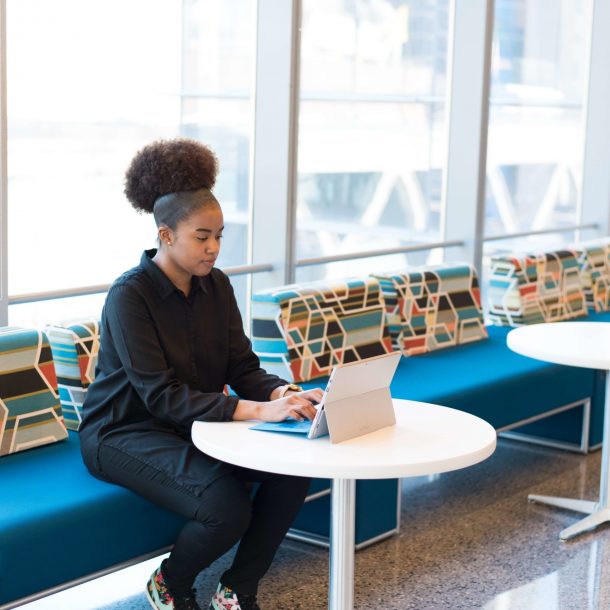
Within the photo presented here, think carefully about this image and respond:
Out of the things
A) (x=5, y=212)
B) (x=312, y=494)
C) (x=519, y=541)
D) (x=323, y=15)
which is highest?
(x=323, y=15)

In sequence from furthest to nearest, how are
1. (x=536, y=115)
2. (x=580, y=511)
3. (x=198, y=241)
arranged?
(x=536, y=115) < (x=580, y=511) < (x=198, y=241)

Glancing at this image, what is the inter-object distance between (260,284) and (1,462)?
2133 millimetres

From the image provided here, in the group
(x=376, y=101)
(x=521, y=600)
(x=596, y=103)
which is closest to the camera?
(x=521, y=600)

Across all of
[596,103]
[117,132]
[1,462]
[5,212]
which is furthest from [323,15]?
[1,462]

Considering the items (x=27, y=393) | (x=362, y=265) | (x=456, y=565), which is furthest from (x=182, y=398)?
(x=362, y=265)

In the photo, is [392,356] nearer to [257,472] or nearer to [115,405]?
[257,472]

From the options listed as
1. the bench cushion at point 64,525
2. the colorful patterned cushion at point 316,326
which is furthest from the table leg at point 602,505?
the bench cushion at point 64,525

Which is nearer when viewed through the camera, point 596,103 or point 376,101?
point 376,101

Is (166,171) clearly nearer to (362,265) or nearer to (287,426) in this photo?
(287,426)

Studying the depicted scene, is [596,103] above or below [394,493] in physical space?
above

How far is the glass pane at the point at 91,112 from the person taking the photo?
4641 mm

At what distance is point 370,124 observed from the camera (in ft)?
21.3

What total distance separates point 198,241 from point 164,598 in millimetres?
949

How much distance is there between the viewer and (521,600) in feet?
11.1
